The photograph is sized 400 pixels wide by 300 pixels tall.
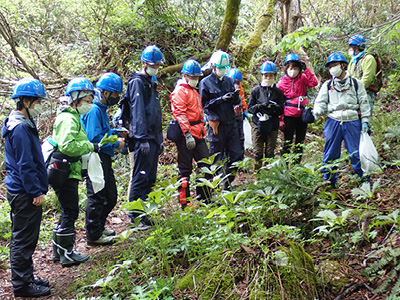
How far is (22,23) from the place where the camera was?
34.4 feet

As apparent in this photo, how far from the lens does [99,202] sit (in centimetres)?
510

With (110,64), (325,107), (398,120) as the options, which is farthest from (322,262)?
(110,64)

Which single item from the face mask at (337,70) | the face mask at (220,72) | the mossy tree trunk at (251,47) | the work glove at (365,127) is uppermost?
the mossy tree trunk at (251,47)

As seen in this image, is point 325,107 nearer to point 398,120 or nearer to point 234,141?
point 234,141

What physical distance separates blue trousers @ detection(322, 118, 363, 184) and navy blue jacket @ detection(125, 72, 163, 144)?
270 centimetres

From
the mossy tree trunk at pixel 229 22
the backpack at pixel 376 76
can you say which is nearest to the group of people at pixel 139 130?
the backpack at pixel 376 76

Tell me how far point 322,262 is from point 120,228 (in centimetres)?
390

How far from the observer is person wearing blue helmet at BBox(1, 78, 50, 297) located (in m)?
3.87

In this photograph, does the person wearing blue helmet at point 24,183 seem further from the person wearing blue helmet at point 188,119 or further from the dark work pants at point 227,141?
the dark work pants at point 227,141

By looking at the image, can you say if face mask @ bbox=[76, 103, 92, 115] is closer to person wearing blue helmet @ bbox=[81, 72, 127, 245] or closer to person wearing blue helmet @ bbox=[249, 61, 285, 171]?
person wearing blue helmet @ bbox=[81, 72, 127, 245]

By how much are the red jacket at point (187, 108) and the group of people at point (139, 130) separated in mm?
16

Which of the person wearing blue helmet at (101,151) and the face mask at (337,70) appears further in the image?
the face mask at (337,70)

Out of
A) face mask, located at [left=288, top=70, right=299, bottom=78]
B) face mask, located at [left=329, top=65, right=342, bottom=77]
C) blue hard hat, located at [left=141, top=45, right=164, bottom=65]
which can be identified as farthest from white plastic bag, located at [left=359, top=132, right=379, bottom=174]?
blue hard hat, located at [left=141, top=45, right=164, bottom=65]

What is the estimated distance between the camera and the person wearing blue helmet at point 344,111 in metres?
5.50
